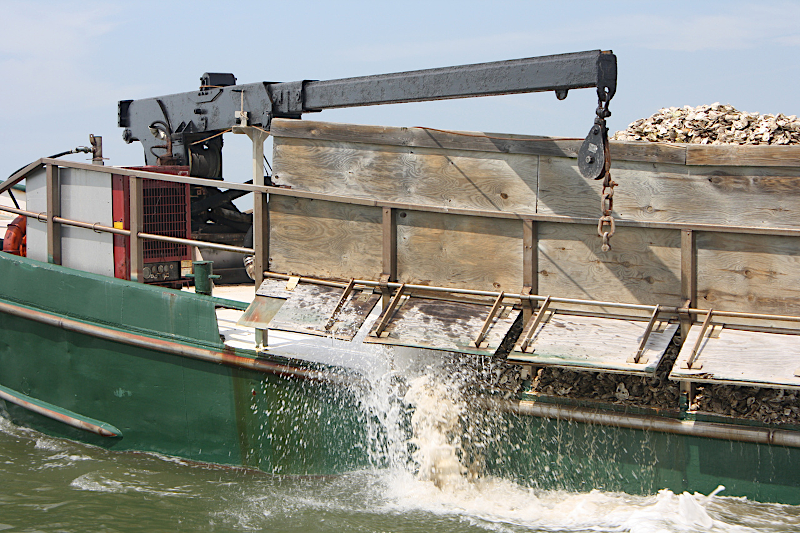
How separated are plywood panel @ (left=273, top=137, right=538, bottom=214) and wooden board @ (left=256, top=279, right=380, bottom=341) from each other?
0.84 m

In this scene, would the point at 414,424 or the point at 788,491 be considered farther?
the point at 414,424

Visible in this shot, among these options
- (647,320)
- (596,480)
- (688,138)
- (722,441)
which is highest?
(688,138)

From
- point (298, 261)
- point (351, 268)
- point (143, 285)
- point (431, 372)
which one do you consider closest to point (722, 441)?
point (431, 372)

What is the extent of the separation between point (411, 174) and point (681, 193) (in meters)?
2.12

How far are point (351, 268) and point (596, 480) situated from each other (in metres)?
2.63

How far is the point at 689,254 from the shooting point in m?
5.72

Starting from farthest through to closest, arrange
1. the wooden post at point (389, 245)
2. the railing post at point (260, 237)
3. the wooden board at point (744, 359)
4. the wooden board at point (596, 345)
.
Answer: the railing post at point (260, 237), the wooden post at point (389, 245), the wooden board at point (596, 345), the wooden board at point (744, 359)

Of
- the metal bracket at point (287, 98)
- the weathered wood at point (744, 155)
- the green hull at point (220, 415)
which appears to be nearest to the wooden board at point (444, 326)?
the green hull at point (220, 415)

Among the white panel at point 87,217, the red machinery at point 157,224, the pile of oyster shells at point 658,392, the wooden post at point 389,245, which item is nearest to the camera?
the pile of oyster shells at point 658,392

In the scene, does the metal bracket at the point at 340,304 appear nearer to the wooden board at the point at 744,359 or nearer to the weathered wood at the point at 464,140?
the weathered wood at the point at 464,140

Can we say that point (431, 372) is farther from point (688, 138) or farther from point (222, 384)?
point (688, 138)

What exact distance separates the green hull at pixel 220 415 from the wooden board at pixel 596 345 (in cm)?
70

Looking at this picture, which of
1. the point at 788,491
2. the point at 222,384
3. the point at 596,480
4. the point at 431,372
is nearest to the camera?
the point at 788,491

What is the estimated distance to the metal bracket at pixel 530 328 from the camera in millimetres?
5758
